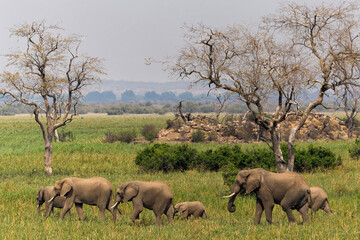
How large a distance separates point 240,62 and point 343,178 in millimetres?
6743

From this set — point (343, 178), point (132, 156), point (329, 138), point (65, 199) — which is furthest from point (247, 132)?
point (65, 199)

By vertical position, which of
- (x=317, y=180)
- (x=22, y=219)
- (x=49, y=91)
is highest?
(x=49, y=91)

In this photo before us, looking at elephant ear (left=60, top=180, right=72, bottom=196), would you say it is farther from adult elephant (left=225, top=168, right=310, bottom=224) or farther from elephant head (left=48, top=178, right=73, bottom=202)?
adult elephant (left=225, top=168, right=310, bottom=224)

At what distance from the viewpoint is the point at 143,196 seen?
402 inches

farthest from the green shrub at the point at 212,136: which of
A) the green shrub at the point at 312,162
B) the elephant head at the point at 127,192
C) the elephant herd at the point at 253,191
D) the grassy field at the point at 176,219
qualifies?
the elephant head at the point at 127,192

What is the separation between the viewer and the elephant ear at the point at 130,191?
33.0 ft

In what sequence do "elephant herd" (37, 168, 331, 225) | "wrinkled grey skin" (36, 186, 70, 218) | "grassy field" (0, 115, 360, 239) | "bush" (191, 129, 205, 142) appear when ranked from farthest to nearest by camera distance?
"bush" (191, 129, 205, 142) → "wrinkled grey skin" (36, 186, 70, 218) → "elephant herd" (37, 168, 331, 225) → "grassy field" (0, 115, 360, 239)

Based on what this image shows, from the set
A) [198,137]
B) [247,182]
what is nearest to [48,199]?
[247,182]

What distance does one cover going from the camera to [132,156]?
29094mm

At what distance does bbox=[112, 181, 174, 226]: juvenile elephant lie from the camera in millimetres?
10109

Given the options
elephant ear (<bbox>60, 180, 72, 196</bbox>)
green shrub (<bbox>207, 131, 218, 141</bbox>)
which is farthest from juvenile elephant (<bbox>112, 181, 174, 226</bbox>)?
green shrub (<bbox>207, 131, 218, 141</bbox>)

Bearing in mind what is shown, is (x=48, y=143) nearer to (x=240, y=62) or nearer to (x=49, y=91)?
(x=49, y=91)

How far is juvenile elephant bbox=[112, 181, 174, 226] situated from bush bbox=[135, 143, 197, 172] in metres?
13.1

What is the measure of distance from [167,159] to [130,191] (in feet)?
44.8
